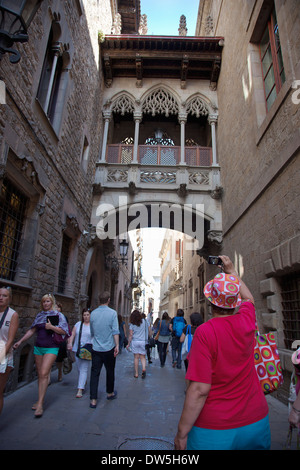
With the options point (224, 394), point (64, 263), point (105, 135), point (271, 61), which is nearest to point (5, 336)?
point (224, 394)

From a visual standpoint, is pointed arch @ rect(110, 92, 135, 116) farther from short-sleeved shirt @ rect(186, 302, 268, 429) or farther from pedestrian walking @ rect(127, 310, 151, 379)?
short-sleeved shirt @ rect(186, 302, 268, 429)

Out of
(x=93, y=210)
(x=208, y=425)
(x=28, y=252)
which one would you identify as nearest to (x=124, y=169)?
(x=93, y=210)

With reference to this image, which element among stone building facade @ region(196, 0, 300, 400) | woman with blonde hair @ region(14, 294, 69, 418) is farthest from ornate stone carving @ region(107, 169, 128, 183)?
woman with blonde hair @ region(14, 294, 69, 418)

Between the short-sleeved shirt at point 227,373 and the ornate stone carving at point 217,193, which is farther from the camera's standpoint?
the ornate stone carving at point 217,193

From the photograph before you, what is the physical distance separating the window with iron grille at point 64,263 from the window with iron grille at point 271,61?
6.40 m

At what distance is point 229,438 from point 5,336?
251 cm

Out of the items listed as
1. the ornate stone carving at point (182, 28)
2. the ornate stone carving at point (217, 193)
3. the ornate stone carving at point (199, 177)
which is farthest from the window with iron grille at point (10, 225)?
the ornate stone carving at point (182, 28)

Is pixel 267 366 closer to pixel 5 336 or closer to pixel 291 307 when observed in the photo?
pixel 5 336

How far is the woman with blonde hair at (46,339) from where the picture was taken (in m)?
3.72

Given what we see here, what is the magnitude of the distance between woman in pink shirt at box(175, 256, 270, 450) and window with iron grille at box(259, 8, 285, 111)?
6046 millimetres

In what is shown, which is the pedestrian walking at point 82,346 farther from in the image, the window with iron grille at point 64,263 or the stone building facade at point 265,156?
the stone building facade at point 265,156

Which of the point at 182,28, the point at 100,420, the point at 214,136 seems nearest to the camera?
the point at 100,420

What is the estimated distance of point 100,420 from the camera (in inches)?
139

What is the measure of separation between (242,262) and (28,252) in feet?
17.8
